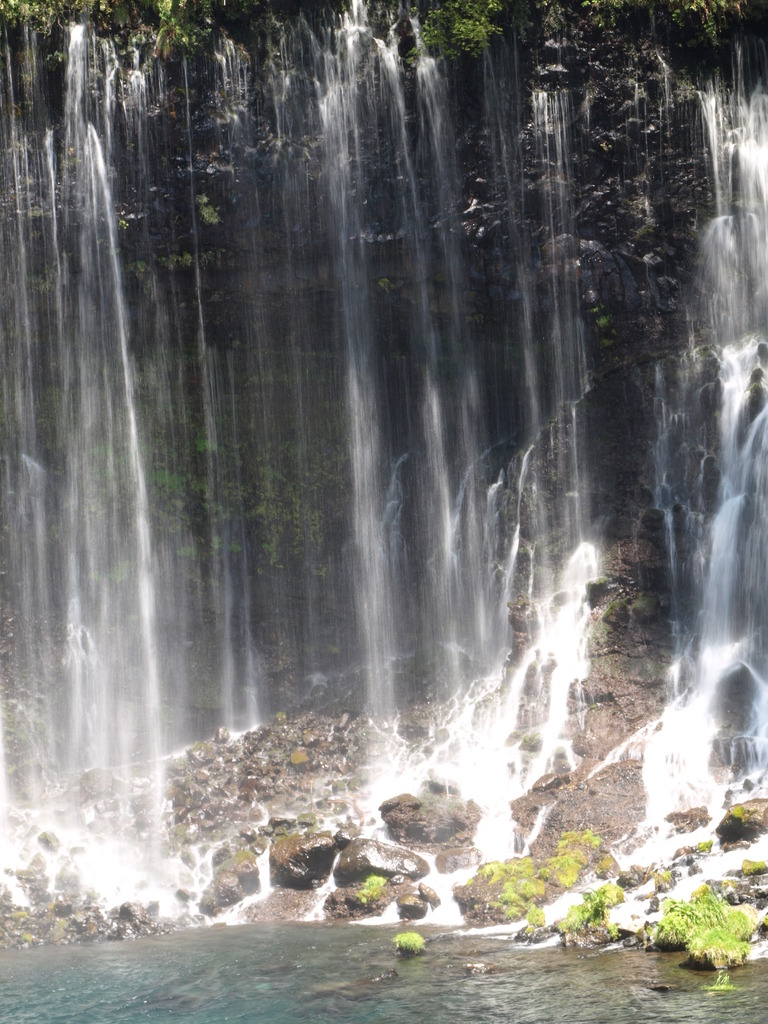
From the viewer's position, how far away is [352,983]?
545 inches

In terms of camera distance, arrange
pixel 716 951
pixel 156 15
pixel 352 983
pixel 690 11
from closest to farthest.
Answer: pixel 716 951
pixel 352 983
pixel 690 11
pixel 156 15

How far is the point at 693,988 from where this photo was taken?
38.8 ft

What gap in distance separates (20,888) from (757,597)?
1562 centimetres

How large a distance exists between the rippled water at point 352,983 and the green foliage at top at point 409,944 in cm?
17

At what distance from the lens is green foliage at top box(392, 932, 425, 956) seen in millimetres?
14914

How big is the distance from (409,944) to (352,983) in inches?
52.8

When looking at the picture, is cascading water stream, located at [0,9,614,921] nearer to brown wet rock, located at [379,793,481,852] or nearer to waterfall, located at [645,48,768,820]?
waterfall, located at [645,48,768,820]

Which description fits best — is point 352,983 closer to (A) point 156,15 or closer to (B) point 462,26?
(B) point 462,26

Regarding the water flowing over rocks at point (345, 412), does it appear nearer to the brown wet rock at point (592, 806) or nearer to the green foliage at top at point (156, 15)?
the green foliage at top at point (156, 15)

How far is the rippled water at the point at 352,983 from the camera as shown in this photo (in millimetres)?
11688

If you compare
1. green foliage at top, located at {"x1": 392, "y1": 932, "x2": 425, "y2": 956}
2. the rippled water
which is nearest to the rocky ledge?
the rippled water

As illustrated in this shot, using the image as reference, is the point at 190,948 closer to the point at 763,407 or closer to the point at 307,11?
the point at 763,407

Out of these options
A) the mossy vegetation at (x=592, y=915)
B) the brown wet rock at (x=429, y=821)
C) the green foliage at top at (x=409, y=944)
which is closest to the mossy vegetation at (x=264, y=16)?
the brown wet rock at (x=429, y=821)

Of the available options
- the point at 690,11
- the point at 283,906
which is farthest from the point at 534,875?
the point at 690,11
